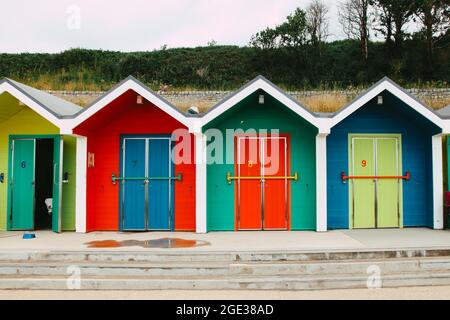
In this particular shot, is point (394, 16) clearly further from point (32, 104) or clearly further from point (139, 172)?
point (32, 104)

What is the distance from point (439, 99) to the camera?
829 inches

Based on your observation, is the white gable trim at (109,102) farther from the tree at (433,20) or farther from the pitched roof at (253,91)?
the tree at (433,20)

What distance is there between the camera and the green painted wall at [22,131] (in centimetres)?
1085

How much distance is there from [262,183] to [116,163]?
11.7ft

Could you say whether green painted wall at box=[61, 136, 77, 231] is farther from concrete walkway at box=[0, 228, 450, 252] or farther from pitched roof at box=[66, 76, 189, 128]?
pitched roof at box=[66, 76, 189, 128]

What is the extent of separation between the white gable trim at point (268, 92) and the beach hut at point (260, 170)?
21.6 inches

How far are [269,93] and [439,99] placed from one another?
14.4 meters

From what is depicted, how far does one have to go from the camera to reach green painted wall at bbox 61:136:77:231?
1084 centimetres

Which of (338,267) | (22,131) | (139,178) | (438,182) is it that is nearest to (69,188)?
(139,178)

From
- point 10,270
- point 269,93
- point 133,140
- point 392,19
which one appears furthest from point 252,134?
point 392,19

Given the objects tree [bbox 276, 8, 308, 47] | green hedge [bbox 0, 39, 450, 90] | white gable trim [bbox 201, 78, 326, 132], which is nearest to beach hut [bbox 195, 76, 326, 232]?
white gable trim [bbox 201, 78, 326, 132]

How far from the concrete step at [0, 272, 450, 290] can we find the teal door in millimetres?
4253

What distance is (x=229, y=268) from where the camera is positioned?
7.08m
